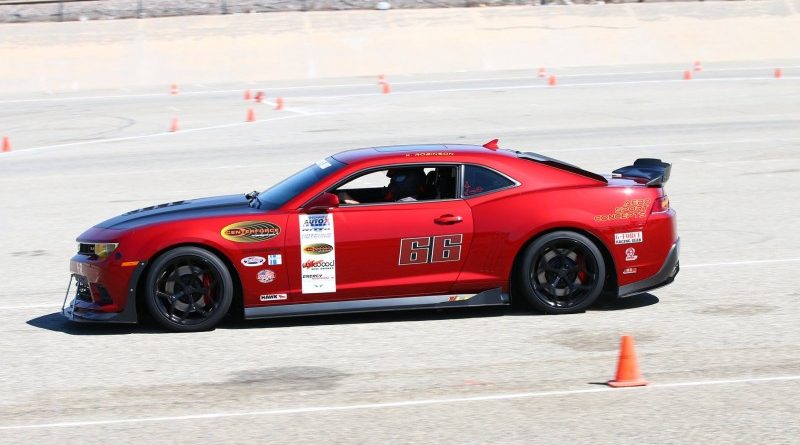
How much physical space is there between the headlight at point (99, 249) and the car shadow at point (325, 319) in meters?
0.60

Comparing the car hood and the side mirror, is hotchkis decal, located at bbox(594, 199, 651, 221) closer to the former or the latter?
the side mirror

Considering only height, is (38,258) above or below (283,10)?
below

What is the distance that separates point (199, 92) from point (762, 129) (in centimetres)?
1630

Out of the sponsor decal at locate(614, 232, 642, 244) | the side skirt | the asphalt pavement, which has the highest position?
the sponsor decal at locate(614, 232, 642, 244)

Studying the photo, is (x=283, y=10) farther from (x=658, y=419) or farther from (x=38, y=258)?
(x=658, y=419)

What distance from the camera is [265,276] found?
8867mm

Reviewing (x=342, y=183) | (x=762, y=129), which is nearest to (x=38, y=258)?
(x=342, y=183)

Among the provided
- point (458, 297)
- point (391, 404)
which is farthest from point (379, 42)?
point (391, 404)

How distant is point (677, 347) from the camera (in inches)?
322

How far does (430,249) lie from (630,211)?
1.67m

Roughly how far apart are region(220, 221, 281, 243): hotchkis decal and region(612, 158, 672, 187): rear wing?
3.10 meters

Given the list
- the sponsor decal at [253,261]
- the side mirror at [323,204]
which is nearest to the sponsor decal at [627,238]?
the side mirror at [323,204]

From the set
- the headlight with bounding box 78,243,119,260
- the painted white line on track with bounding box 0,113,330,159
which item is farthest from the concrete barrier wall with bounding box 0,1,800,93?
the headlight with bounding box 78,243,119,260

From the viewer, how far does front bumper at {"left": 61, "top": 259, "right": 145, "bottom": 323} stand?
346 inches
